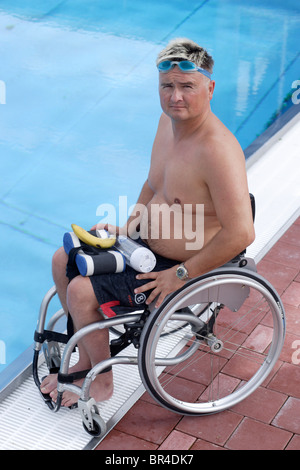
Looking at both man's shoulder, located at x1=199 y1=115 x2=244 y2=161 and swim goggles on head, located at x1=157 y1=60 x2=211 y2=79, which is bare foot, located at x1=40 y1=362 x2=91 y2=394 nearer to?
man's shoulder, located at x1=199 y1=115 x2=244 y2=161

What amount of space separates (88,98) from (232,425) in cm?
415

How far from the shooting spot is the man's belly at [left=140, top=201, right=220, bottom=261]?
265cm

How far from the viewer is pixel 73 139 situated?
226 inches

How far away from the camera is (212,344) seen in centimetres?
283

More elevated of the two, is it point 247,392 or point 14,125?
point 247,392

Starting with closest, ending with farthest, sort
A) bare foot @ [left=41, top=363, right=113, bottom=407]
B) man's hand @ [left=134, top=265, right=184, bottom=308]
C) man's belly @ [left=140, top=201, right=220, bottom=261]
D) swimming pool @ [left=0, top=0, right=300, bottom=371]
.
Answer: man's hand @ [left=134, top=265, right=184, bottom=308] → man's belly @ [left=140, top=201, right=220, bottom=261] → bare foot @ [left=41, top=363, right=113, bottom=407] → swimming pool @ [left=0, top=0, right=300, bottom=371]

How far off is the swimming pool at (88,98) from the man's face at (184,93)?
1.82m

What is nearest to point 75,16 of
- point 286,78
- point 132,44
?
point 132,44

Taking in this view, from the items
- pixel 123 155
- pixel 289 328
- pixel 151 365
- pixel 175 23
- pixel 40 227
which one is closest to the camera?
pixel 151 365

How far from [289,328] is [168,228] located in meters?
1.00

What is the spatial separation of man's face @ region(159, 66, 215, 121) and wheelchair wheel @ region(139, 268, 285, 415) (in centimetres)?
60

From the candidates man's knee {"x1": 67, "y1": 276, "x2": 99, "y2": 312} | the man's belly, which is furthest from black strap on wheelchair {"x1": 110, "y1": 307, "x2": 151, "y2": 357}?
the man's belly

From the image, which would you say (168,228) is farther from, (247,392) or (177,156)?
(247,392)

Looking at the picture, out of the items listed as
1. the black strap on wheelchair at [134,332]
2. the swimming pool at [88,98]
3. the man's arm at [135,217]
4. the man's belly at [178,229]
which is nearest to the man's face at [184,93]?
the man's belly at [178,229]
